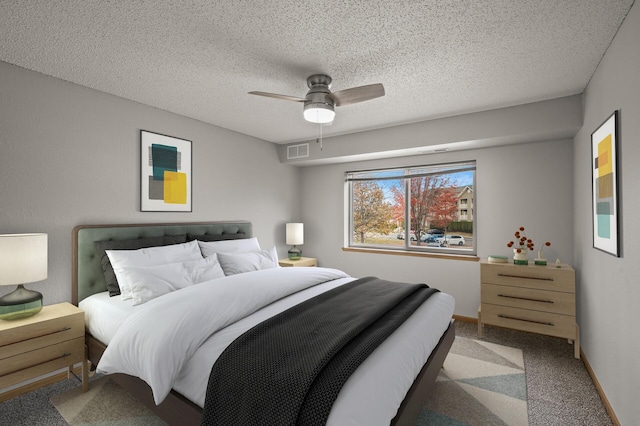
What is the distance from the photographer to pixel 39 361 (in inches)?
82.4

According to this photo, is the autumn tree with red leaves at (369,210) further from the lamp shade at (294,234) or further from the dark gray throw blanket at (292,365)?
the dark gray throw blanket at (292,365)

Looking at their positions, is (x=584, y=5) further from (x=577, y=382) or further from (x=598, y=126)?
(x=577, y=382)

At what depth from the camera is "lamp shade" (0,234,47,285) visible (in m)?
2.00

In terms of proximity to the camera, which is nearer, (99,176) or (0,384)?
(0,384)

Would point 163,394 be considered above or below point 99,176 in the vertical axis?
below

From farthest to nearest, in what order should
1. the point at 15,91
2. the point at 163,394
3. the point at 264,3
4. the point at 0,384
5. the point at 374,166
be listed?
the point at 374,166, the point at 15,91, the point at 0,384, the point at 264,3, the point at 163,394

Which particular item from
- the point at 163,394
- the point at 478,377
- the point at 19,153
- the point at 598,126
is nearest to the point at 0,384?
the point at 163,394

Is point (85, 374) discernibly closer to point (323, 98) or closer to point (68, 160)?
point (68, 160)

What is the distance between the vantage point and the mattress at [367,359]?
4.22 feet

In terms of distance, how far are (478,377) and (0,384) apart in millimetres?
3309

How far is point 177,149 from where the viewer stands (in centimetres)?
343

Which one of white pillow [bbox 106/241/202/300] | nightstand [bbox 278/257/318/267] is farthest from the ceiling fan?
nightstand [bbox 278/257/318/267]

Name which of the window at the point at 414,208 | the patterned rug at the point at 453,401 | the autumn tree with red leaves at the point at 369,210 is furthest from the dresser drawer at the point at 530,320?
the autumn tree with red leaves at the point at 369,210

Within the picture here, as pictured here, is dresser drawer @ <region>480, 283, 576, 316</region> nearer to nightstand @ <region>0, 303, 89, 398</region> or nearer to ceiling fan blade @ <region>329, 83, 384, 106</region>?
ceiling fan blade @ <region>329, 83, 384, 106</region>
